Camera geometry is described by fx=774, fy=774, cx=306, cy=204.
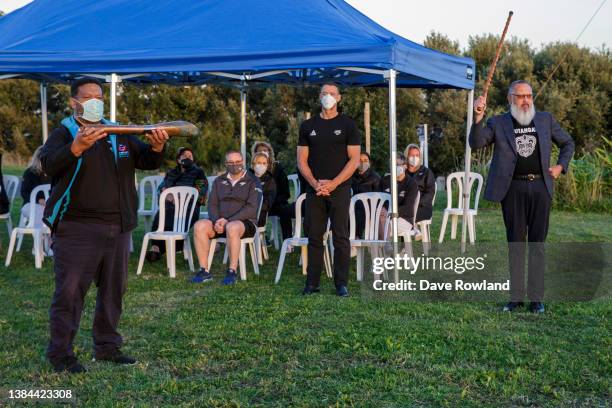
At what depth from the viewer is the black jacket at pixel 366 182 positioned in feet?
28.0

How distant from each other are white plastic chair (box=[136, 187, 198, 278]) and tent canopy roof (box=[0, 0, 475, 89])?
1256 millimetres

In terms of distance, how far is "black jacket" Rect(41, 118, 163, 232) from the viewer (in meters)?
4.12

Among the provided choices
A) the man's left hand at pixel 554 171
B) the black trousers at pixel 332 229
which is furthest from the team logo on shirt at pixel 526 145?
the black trousers at pixel 332 229

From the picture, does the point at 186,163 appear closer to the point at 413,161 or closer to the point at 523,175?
the point at 413,161

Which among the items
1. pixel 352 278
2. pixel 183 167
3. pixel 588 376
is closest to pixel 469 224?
pixel 352 278

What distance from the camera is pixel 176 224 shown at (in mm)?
8023

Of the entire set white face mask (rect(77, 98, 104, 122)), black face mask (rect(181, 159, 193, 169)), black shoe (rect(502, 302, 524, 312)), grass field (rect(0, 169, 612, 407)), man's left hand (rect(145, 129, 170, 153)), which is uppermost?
white face mask (rect(77, 98, 104, 122))

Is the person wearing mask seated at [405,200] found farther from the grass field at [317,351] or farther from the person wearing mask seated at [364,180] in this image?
the grass field at [317,351]

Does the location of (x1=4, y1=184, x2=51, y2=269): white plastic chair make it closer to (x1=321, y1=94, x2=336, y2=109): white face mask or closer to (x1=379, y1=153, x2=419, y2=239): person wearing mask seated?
(x1=321, y1=94, x2=336, y2=109): white face mask

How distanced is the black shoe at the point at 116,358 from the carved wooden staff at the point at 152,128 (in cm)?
138

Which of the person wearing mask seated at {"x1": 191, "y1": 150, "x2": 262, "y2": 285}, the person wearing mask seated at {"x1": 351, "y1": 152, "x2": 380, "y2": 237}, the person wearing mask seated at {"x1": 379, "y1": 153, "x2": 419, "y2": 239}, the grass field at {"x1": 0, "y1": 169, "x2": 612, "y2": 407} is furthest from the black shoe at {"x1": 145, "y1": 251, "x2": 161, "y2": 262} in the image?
the person wearing mask seated at {"x1": 379, "y1": 153, "x2": 419, "y2": 239}

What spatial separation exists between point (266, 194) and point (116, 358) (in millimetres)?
4262

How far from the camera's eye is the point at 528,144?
19.1 feet

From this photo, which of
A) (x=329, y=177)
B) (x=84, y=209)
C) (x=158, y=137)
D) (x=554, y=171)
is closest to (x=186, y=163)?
(x=329, y=177)
